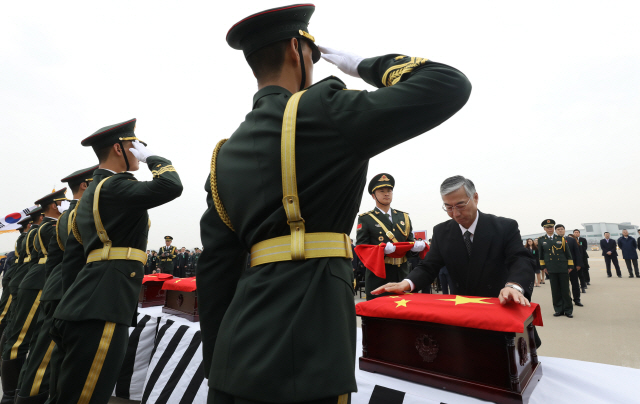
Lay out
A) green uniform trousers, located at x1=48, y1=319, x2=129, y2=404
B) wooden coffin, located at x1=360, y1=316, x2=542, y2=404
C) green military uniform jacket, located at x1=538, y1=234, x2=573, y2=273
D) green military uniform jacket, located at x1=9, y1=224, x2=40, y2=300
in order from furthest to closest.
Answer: green military uniform jacket, located at x1=538, y1=234, x2=573, y2=273 < green military uniform jacket, located at x1=9, y1=224, x2=40, y2=300 < green uniform trousers, located at x1=48, y1=319, x2=129, y2=404 < wooden coffin, located at x1=360, y1=316, x2=542, y2=404

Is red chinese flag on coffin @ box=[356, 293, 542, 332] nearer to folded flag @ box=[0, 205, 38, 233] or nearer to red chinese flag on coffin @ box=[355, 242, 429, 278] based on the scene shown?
red chinese flag on coffin @ box=[355, 242, 429, 278]

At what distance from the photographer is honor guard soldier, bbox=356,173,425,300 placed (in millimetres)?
4297

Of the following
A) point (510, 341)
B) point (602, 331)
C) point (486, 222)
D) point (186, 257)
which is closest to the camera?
point (510, 341)


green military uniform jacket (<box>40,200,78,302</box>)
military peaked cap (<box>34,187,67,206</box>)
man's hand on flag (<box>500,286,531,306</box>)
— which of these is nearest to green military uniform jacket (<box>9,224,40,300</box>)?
military peaked cap (<box>34,187,67,206</box>)

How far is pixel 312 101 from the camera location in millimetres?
985

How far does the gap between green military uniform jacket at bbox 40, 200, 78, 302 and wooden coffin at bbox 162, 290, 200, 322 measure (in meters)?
1.09

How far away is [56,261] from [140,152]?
6.33 ft

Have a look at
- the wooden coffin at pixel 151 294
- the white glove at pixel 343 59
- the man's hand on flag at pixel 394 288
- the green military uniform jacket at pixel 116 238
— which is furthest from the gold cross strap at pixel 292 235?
the wooden coffin at pixel 151 294

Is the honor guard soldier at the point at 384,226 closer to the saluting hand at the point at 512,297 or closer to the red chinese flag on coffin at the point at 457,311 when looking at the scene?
the red chinese flag on coffin at the point at 457,311

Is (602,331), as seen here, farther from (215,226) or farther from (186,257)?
(186,257)

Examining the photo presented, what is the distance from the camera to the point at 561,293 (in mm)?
7289

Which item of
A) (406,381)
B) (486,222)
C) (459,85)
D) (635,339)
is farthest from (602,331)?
(459,85)

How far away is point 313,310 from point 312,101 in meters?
0.59

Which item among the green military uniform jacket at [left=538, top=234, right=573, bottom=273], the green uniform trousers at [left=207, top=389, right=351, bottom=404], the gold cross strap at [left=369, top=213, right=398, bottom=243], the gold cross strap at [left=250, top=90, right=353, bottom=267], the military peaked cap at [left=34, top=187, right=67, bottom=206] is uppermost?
the military peaked cap at [left=34, top=187, right=67, bottom=206]
